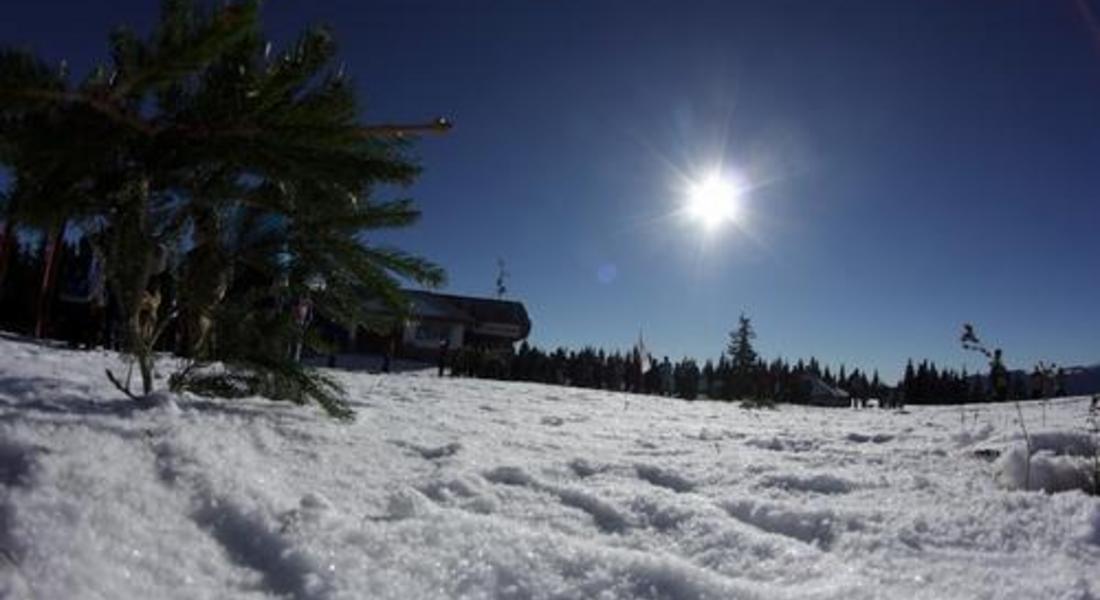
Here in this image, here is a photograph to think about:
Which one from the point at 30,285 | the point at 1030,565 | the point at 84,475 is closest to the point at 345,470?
the point at 84,475

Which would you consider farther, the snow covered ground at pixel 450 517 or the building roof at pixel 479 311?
the building roof at pixel 479 311

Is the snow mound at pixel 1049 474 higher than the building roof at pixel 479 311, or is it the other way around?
the building roof at pixel 479 311

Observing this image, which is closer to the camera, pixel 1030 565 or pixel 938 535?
pixel 1030 565

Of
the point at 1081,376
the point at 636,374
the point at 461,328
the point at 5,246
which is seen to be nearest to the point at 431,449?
the point at 5,246

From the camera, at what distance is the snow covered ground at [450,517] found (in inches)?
57.7

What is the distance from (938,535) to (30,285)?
14862 mm

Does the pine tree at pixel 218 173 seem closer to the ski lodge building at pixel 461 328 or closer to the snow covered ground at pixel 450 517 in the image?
the snow covered ground at pixel 450 517

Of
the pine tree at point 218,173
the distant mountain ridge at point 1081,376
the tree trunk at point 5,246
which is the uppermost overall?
the distant mountain ridge at point 1081,376

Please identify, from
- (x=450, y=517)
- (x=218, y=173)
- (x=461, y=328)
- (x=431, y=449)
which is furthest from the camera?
(x=461, y=328)

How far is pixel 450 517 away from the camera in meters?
1.93

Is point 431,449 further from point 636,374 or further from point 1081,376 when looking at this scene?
point 1081,376

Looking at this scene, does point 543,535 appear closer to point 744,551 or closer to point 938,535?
point 744,551

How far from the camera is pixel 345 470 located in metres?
2.23

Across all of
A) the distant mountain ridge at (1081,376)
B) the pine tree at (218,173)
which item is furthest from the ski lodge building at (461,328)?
the pine tree at (218,173)
